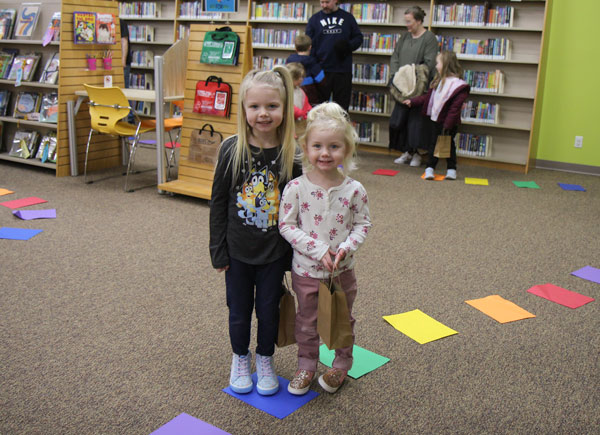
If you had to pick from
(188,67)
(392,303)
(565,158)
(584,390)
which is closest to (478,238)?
(392,303)

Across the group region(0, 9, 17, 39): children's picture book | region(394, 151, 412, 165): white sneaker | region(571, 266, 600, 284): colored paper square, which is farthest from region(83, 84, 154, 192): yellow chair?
region(571, 266, 600, 284): colored paper square

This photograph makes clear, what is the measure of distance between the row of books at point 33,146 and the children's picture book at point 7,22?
0.94 meters

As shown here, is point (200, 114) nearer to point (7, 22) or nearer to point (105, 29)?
point (105, 29)

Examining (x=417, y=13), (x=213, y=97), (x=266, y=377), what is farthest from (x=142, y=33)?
(x=266, y=377)

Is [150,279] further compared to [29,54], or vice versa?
[29,54]

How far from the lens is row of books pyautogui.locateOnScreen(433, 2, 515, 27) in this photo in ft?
19.0

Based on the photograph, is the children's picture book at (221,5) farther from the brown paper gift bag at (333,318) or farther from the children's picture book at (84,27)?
the brown paper gift bag at (333,318)

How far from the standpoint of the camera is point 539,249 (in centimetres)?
354

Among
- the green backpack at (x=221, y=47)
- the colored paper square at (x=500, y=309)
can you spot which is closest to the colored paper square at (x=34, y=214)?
the green backpack at (x=221, y=47)

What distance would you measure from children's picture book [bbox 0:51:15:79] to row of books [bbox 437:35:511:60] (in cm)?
433

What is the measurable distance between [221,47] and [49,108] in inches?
75.9

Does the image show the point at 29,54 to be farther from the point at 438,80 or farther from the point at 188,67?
the point at 438,80

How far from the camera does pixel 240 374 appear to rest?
1945mm

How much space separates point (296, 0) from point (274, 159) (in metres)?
5.72
